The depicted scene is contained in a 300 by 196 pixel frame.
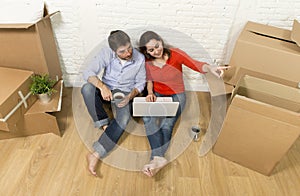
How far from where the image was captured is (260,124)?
3.63 ft

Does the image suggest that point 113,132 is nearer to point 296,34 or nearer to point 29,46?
point 29,46

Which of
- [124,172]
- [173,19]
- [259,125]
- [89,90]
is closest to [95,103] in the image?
[89,90]

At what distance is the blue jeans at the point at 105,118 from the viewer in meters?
1.31

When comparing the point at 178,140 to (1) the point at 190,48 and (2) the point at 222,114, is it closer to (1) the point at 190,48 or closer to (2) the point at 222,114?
(2) the point at 222,114

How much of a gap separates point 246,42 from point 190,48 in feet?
1.30

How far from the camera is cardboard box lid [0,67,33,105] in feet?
3.98

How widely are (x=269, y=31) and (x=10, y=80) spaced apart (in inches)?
56.3

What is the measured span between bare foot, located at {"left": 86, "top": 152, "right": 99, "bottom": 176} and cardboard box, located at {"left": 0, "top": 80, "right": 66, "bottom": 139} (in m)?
0.28

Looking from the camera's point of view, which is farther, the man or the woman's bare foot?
the man

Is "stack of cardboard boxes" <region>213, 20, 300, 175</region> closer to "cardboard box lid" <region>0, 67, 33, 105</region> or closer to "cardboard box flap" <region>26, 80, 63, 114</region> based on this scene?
"cardboard box flap" <region>26, 80, 63, 114</region>

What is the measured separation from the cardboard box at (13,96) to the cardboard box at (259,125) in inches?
41.0

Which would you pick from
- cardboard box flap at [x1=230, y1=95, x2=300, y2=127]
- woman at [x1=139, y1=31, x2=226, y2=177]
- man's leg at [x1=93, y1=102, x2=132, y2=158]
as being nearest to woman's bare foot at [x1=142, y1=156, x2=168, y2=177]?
woman at [x1=139, y1=31, x2=226, y2=177]

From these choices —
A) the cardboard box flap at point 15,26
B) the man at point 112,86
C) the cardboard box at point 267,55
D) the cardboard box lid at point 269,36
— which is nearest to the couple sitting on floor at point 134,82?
the man at point 112,86

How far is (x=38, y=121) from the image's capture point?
4.44ft
